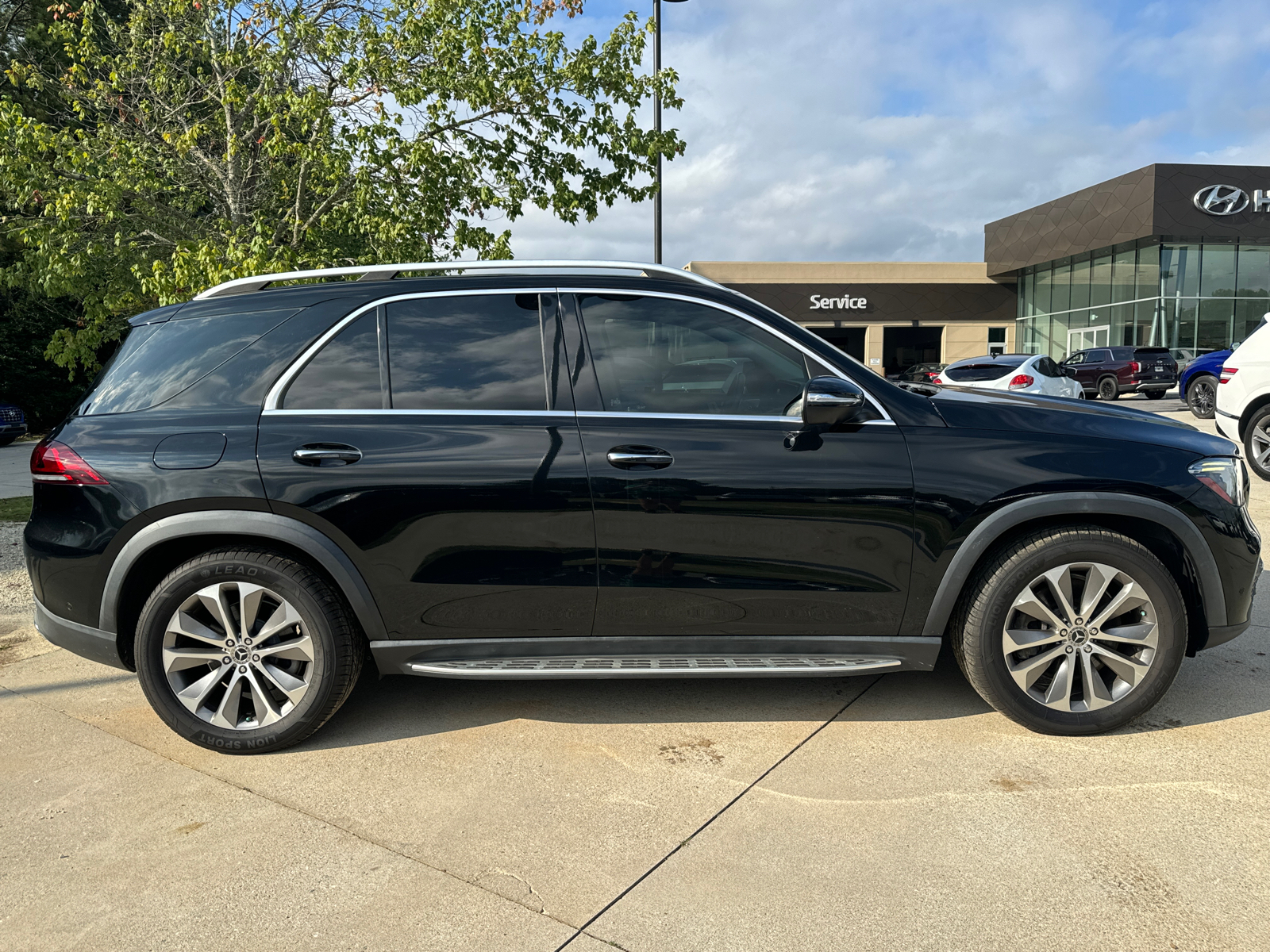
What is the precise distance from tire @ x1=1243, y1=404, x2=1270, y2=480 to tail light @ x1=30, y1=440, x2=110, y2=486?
9.58 m

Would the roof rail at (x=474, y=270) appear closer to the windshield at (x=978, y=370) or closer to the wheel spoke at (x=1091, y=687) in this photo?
the wheel spoke at (x=1091, y=687)

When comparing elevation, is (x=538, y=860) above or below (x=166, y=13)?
below

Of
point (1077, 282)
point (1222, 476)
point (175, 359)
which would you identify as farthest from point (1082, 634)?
point (1077, 282)

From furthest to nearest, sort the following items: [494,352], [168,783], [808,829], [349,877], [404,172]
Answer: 1. [404,172]
2. [494,352]
3. [168,783]
4. [808,829]
5. [349,877]

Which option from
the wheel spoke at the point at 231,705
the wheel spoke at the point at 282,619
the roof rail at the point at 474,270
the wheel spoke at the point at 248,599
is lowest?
the wheel spoke at the point at 231,705

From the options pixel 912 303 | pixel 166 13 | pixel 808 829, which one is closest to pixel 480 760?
pixel 808 829

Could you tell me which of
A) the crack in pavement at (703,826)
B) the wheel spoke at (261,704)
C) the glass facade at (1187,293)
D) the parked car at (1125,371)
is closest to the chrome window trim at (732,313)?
the crack in pavement at (703,826)

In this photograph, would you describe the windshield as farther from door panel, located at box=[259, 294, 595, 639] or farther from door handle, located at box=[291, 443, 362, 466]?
door handle, located at box=[291, 443, 362, 466]

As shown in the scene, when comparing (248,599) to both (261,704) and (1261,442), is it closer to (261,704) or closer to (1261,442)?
(261,704)

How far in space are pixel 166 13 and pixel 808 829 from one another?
381 inches

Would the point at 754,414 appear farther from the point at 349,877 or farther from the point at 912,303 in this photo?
the point at 912,303

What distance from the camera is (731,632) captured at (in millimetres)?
3338

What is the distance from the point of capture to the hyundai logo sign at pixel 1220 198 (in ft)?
107

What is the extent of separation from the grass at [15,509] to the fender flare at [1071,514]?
7.92 meters
